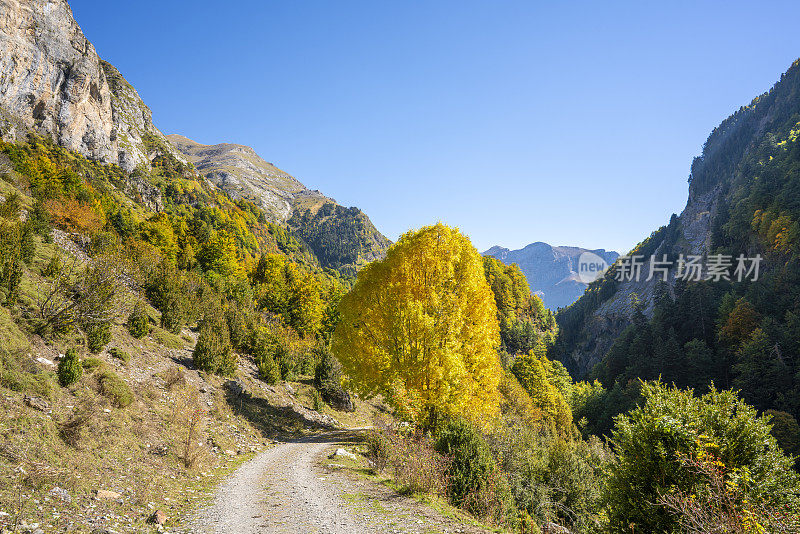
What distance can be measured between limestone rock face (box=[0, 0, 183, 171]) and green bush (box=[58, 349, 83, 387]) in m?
80.6

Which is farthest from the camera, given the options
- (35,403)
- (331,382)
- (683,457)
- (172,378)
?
(331,382)

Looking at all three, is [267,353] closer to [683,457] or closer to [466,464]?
[466,464]

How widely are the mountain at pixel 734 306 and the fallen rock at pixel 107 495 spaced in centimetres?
6910

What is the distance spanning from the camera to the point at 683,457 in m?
6.75

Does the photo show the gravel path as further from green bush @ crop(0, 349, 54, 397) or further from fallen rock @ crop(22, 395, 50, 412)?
green bush @ crop(0, 349, 54, 397)

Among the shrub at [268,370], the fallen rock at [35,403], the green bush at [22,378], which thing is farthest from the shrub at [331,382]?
the fallen rock at [35,403]

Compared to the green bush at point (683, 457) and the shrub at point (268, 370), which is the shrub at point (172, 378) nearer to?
the shrub at point (268, 370)

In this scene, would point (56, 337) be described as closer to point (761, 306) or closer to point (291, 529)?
point (291, 529)

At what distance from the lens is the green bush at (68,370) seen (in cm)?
995

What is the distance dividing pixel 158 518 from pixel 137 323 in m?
13.8

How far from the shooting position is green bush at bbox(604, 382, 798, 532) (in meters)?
6.58

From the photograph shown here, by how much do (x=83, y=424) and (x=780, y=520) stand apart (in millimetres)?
14412

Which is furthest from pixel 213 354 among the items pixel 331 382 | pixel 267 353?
pixel 331 382

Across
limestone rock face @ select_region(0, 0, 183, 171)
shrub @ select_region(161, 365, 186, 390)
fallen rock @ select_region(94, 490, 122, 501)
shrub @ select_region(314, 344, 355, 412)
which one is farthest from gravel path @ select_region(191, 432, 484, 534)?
limestone rock face @ select_region(0, 0, 183, 171)
